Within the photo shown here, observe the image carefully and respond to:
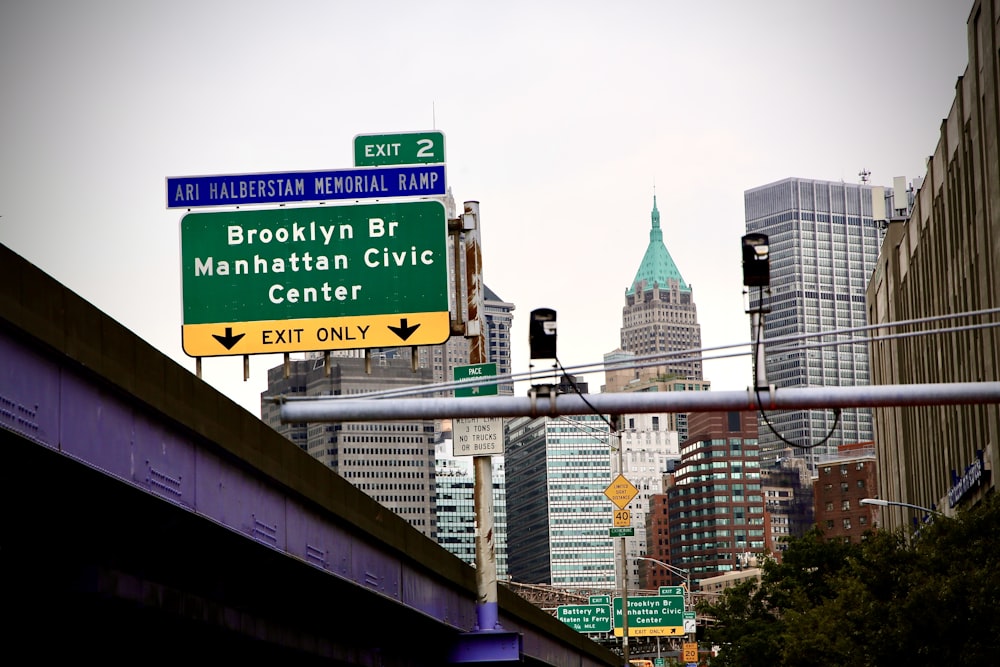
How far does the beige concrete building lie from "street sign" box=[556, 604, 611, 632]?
15770 millimetres

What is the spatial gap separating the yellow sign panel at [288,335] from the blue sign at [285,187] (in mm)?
1846

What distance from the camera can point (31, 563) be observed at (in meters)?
18.1

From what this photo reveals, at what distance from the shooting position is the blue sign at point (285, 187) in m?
23.4

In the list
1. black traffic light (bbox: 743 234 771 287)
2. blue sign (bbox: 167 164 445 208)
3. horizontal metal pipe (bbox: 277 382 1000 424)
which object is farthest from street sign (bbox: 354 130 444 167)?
black traffic light (bbox: 743 234 771 287)

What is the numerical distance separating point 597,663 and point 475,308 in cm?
3937

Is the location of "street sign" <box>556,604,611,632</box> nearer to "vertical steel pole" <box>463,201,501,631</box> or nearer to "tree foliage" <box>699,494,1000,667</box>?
"tree foliage" <box>699,494,1000,667</box>

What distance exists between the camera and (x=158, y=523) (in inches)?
746

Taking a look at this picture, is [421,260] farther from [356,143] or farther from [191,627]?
[191,627]

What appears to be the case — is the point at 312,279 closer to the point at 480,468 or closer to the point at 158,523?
the point at 158,523

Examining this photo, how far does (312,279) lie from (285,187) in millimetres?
1472

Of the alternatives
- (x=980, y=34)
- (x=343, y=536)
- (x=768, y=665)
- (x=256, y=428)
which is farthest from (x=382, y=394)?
(x=768, y=665)

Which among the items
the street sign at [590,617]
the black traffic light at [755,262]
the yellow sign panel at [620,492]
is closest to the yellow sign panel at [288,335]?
the black traffic light at [755,262]

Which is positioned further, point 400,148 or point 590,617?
point 590,617

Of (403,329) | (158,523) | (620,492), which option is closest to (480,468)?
(403,329)
